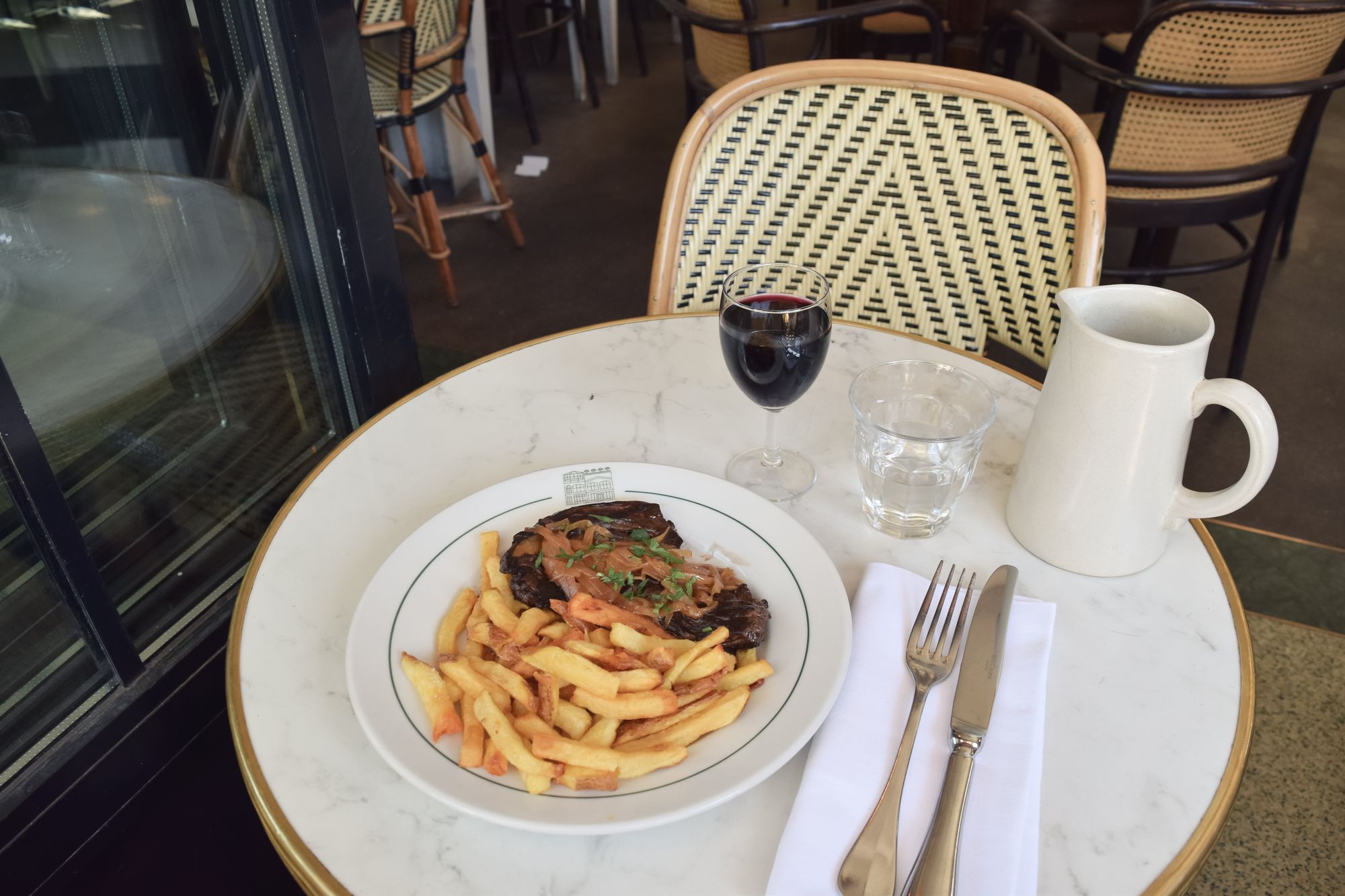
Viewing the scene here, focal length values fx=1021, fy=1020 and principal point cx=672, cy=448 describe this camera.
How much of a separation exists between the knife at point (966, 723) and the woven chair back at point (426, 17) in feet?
7.70

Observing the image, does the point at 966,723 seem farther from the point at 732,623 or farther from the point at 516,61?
the point at 516,61

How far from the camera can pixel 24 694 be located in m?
1.27

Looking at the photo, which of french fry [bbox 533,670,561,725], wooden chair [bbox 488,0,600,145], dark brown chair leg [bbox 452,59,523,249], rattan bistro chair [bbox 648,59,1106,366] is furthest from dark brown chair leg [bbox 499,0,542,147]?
french fry [bbox 533,670,561,725]

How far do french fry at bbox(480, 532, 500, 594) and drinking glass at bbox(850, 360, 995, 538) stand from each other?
0.32m

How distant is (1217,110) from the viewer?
2115mm

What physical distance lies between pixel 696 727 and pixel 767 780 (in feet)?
0.22

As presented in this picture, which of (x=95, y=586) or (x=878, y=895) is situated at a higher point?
(x=878, y=895)

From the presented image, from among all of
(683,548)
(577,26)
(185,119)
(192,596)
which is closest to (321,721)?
(683,548)

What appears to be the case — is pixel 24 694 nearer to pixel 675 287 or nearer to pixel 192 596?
pixel 192 596

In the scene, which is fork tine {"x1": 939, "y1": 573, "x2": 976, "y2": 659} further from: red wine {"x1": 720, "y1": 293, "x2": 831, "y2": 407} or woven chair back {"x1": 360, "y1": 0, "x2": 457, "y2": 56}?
woven chair back {"x1": 360, "y1": 0, "x2": 457, "y2": 56}

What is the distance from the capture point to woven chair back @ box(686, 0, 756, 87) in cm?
246

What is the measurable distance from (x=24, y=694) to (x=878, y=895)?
45.0 inches

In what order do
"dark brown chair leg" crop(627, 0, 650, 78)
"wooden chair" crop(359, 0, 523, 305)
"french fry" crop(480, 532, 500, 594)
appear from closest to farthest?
"french fry" crop(480, 532, 500, 594) < "wooden chair" crop(359, 0, 523, 305) < "dark brown chair leg" crop(627, 0, 650, 78)

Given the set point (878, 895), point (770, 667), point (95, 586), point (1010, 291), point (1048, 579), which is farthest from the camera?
point (1010, 291)
